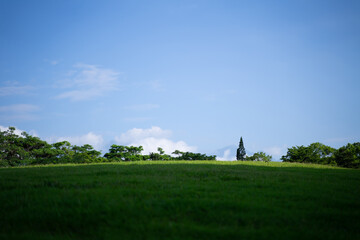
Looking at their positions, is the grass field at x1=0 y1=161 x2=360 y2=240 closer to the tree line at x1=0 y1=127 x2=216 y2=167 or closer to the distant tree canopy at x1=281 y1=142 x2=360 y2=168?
the tree line at x1=0 y1=127 x2=216 y2=167

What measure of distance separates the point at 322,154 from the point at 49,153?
52.1m

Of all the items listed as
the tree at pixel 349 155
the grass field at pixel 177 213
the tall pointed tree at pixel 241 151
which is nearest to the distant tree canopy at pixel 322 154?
the tree at pixel 349 155

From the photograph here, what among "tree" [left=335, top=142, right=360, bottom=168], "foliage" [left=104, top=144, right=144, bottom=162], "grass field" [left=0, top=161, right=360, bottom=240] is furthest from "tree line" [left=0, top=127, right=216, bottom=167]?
"tree" [left=335, top=142, right=360, bottom=168]

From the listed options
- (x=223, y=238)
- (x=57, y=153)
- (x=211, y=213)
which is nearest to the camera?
(x=223, y=238)

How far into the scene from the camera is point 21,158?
29.0 m

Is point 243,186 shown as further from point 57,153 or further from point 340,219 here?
point 57,153

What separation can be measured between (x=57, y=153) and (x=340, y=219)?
3408cm

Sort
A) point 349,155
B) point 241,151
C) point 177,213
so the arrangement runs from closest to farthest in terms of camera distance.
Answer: point 177,213, point 349,155, point 241,151

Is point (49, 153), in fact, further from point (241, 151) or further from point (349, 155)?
point (349, 155)

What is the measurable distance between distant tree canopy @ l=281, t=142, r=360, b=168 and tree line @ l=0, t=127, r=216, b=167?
30.2 meters

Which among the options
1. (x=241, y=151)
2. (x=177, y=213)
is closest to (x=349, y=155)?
(x=241, y=151)

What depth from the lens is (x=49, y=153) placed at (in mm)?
31281

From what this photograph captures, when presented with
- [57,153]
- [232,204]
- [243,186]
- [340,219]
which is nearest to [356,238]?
[340,219]

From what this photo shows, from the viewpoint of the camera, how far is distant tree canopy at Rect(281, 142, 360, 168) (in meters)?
45.1
